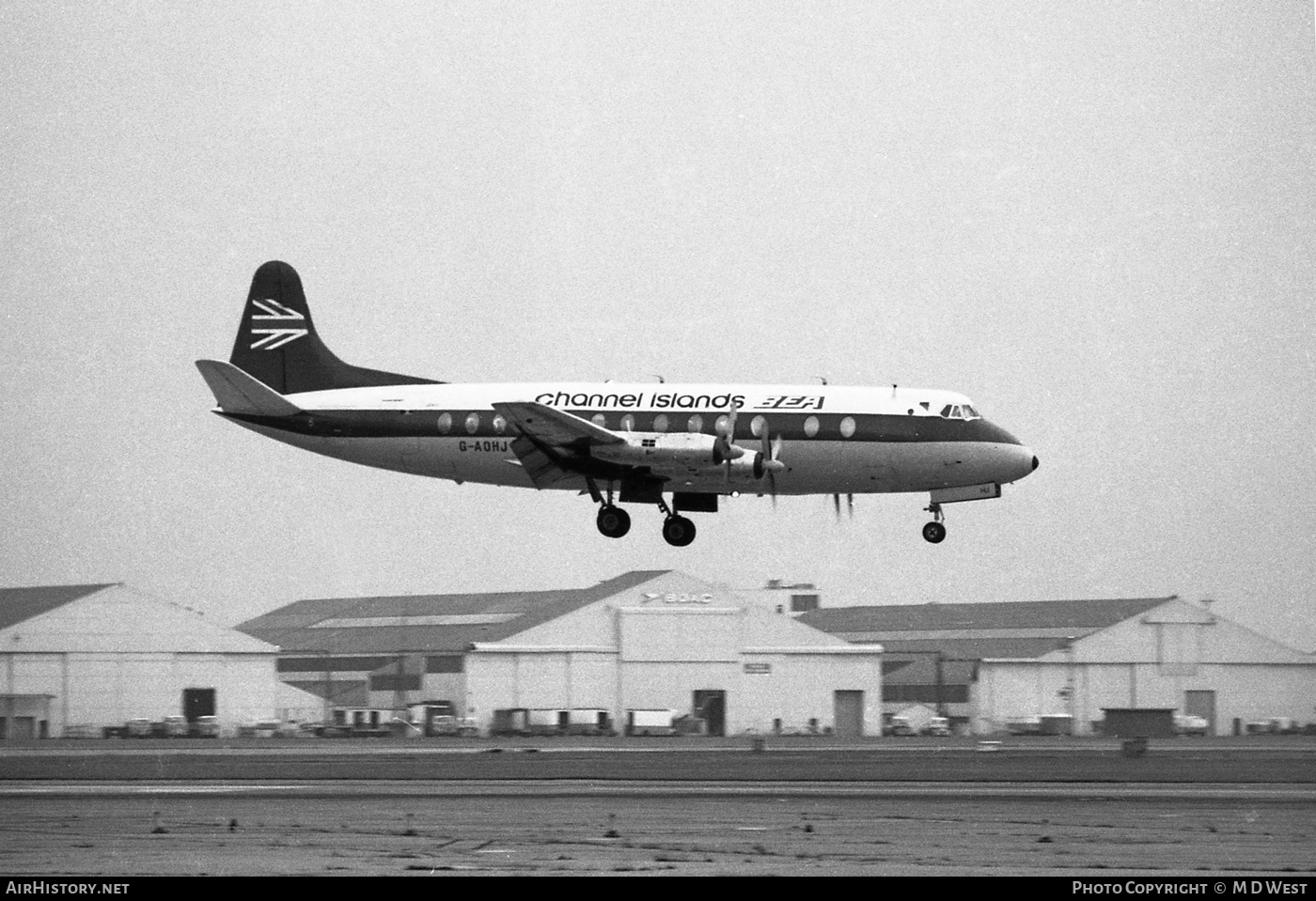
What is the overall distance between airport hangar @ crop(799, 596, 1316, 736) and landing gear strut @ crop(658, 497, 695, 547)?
27659 millimetres

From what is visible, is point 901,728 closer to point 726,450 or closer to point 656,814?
point 726,450

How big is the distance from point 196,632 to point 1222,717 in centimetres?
4154

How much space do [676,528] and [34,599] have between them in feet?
85.2

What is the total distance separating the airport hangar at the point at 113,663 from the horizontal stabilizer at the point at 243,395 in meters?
12.5

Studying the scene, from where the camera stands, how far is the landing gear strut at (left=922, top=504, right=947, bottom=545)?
1934 inches

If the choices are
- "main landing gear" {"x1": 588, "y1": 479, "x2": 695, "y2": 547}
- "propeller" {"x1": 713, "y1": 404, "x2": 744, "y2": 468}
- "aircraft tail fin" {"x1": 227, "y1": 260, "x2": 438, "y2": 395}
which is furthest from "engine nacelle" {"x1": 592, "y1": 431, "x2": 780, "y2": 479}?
"aircraft tail fin" {"x1": 227, "y1": 260, "x2": 438, "y2": 395}

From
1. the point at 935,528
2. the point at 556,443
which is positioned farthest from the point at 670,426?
the point at 935,528

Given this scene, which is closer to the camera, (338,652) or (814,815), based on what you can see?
(814,815)

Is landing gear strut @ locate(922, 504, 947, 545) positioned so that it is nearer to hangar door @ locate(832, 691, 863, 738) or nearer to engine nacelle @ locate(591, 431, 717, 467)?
engine nacelle @ locate(591, 431, 717, 467)

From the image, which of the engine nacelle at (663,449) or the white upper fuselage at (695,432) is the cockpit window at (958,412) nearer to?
the white upper fuselage at (695,432)

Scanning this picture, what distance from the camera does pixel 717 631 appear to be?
264 feet

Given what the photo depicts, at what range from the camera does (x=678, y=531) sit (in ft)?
167
